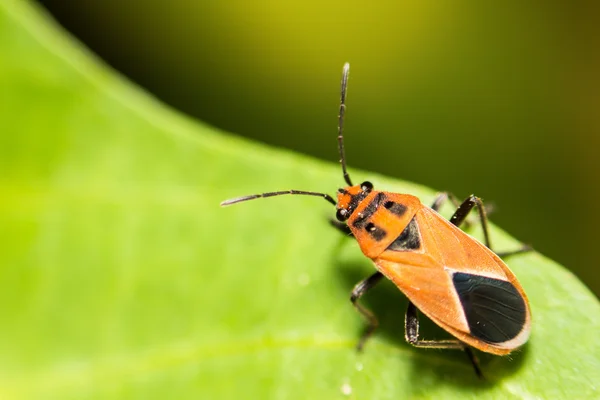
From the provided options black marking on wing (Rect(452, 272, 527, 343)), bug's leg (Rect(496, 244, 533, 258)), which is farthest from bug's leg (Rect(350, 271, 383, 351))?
bug's leg (Rect(496, 244, 533, 258))

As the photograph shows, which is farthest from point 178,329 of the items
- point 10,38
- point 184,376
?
point 10,38

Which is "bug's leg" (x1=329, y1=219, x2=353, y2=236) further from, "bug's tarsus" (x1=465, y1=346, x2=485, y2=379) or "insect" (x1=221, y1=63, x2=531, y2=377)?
"bug's tarsus" (x1=465, y1=346, x2=485, y2=379)

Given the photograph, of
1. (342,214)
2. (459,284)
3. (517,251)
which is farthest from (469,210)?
(342,214)

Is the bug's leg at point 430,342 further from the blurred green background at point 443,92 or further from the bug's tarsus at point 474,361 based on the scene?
the blurred green background at point 443,92

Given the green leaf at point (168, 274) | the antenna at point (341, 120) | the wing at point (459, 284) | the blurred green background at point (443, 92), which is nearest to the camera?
the green leaf at point (168, 274)

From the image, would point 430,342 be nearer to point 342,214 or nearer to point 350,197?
point 342,214

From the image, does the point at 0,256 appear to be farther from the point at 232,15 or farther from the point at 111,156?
the point at 232,15

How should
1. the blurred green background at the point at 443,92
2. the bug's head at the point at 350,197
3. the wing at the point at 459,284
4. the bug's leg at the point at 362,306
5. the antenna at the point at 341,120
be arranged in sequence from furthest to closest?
1. the blurred green background at the point at 443,92
2. the antenna at the point at 341,120
3. the bug's head at the point at 350,197
4. the bug's leg at the point at 362,306
5. the wing at the point at 459,284

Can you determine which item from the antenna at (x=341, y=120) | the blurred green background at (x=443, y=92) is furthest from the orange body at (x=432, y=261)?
the blurred green background at (x=443, y=92)
